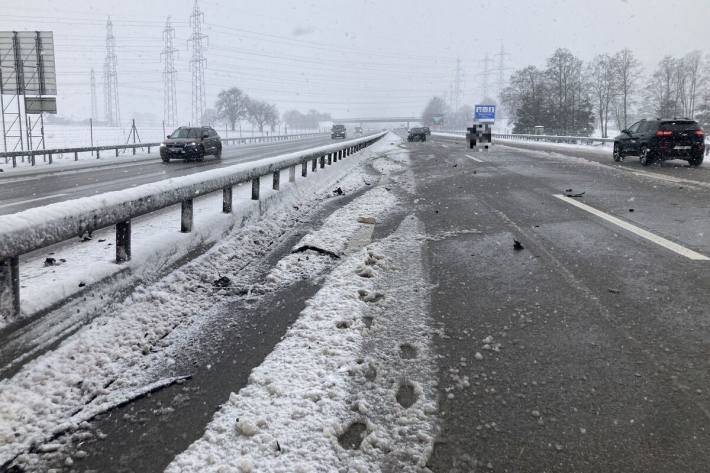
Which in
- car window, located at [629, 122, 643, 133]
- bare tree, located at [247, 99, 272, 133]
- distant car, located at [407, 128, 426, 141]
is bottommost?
car window, located at [629, 122, 643, 133]

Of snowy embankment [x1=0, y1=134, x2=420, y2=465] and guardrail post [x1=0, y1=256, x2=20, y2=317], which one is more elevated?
guardrail post [x1=0, y1=256, x2=20, y2=317]

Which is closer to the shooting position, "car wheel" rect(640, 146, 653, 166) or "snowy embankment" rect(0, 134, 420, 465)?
"snowy embankment" rect(0, 134, 420, 465)

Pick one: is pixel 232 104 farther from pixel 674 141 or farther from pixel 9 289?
pixel 9 289

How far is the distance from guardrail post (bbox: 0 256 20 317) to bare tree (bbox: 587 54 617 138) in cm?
10474

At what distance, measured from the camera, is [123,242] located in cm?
466

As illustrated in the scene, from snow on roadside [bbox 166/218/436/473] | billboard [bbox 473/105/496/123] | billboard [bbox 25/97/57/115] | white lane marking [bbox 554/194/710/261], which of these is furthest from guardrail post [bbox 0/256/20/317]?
billboard [bbox 473/105/496/123]

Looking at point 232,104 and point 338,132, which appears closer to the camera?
point 338,132

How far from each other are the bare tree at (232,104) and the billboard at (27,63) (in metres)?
86.4

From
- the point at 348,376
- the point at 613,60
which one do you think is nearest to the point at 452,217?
the point at 348,376

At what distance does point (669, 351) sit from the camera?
11.0 feet

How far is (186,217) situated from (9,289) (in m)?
3.08

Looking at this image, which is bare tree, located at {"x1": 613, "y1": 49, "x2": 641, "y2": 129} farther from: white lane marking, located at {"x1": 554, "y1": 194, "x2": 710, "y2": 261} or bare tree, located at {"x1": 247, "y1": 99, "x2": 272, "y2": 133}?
white lane marking, located at {"x1": 554, "y1": 194, "x2": 710, "y2": 261}

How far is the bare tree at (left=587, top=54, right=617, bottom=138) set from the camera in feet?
308

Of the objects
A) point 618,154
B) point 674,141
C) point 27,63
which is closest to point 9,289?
point 674,141
